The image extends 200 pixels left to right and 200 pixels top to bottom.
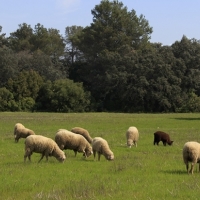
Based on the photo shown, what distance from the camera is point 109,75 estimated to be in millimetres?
83938

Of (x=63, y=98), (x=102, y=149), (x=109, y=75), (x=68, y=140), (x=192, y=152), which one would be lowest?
(x=102, y=149)

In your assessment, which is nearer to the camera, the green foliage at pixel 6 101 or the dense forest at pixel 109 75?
the green foliage at pixel 6 101

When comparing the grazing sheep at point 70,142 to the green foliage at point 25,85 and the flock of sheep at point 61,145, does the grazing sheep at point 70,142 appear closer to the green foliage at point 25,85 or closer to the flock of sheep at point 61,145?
the flock of sheep at point 61,145

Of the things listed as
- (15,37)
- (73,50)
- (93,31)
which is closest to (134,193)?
(93,31)

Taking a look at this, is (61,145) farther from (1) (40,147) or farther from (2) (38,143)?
(2) (38,143)

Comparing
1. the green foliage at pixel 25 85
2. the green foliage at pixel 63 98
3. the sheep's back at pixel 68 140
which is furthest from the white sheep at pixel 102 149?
the green foliage at pixel 25 85

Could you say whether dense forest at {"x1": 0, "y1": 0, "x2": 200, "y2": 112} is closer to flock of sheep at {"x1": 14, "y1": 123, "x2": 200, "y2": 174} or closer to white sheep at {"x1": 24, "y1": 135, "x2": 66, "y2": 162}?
flock of sheep at {"x1": 14, "y1": 123, "x2": 200, "y2": 174}

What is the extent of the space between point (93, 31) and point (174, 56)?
18372 millimetres

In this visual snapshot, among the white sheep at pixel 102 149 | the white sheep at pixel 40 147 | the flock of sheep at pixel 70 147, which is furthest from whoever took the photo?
the white sheep at pixel 102 149

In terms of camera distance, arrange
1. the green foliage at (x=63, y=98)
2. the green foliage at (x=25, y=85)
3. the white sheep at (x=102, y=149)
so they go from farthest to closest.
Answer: the green foliage at (x=25, y=85), the green foliage at (x=63, y=98), the white sheep at (x=102, y=149)

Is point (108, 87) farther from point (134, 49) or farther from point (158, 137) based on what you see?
point (158, 137)

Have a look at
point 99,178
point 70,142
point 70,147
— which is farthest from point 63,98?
point 99,178

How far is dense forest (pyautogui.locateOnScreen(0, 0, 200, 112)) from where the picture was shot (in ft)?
265

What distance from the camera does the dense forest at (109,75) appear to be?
80.7 meters
